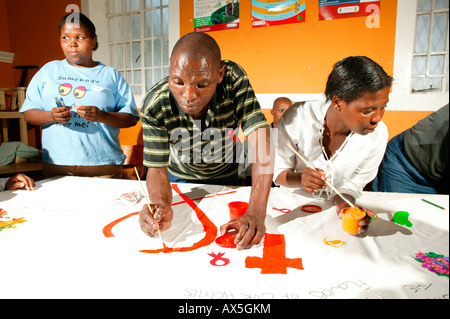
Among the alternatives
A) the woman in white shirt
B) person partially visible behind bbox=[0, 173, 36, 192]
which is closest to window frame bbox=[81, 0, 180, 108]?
person partially visible behind bbox=[0, 173, 36, 192]

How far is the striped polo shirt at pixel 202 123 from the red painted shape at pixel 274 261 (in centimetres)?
56

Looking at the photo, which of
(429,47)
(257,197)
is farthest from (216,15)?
(257,197)

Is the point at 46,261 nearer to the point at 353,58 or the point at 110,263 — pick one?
the point at 110,263

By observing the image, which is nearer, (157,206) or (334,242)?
(334,242)

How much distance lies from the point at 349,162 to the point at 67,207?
1.54 metres

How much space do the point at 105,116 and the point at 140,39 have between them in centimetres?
319

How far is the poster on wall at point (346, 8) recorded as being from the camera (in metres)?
3.16

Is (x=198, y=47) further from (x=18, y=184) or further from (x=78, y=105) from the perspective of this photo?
(x=18, y=184)

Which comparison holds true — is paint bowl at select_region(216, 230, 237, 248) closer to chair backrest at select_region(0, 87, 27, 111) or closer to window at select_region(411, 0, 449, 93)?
window at select_region(411, 0, 449, 93)

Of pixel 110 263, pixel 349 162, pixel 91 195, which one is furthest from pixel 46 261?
pixel 349 162

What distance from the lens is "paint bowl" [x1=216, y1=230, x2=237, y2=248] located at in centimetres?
109

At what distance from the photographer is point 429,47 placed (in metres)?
3.12

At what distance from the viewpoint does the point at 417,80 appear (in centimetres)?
320

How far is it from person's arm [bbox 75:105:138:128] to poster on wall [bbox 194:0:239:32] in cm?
230
